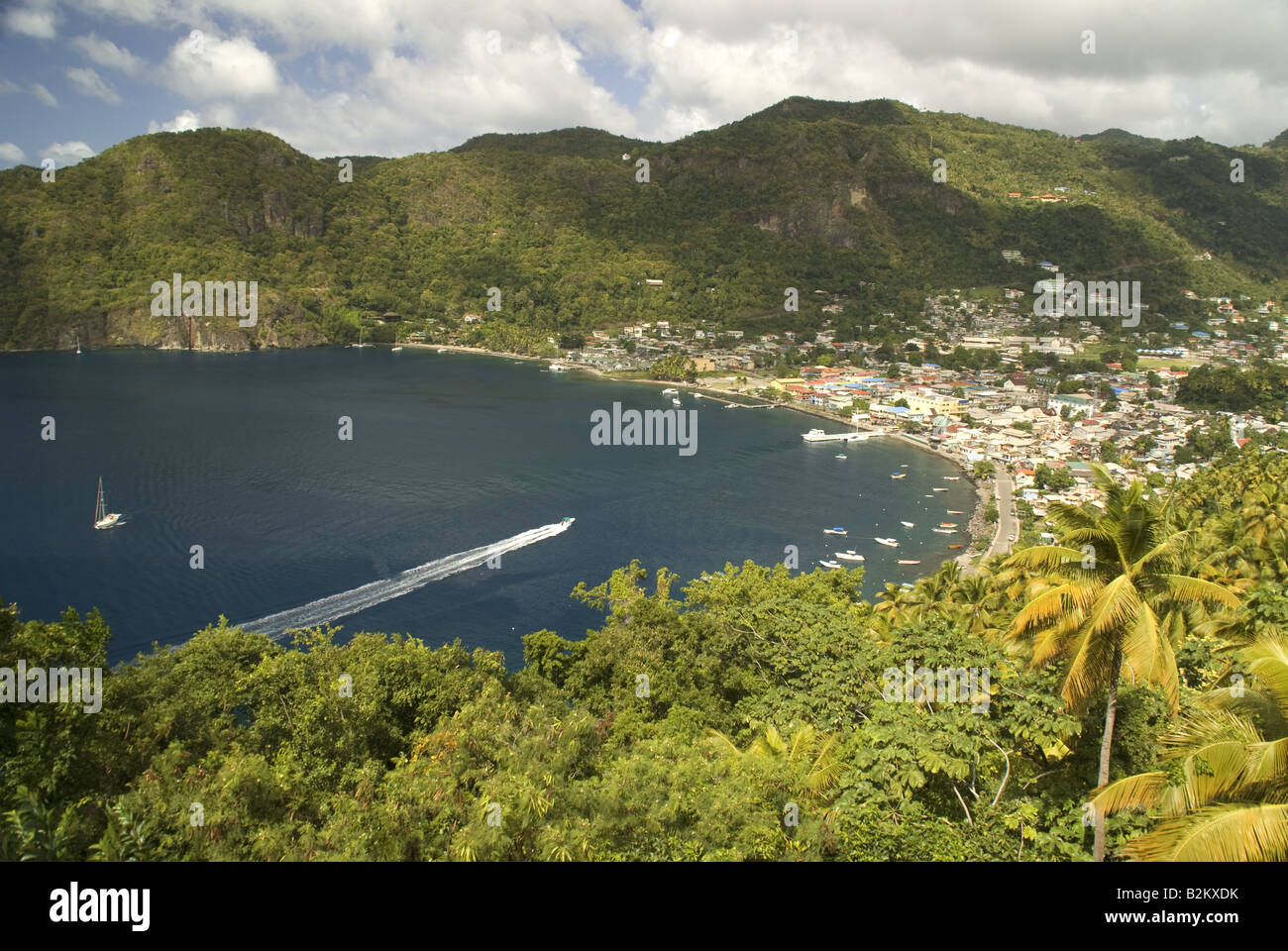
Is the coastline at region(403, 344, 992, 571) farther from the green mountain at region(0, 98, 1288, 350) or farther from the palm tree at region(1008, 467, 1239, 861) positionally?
the palm tree at region(1008, 467, 1239, 861)

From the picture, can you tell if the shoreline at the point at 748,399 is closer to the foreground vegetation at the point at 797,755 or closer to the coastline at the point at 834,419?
the coastline at the point at 834,419

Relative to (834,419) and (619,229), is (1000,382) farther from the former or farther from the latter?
(619,229)

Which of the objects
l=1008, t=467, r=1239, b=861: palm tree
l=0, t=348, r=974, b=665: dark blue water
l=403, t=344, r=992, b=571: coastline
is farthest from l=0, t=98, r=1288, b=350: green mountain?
l=1008, t=467, r=1239, b=861: palm tree

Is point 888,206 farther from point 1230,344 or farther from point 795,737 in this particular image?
point 795,737

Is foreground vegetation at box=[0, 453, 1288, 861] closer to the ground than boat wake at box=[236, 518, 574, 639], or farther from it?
farther from it

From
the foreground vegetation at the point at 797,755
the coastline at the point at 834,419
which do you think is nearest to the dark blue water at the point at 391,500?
the coastline at the point at 834,419

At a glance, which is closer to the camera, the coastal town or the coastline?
the coastline

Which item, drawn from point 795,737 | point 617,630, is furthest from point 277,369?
point 795,737
